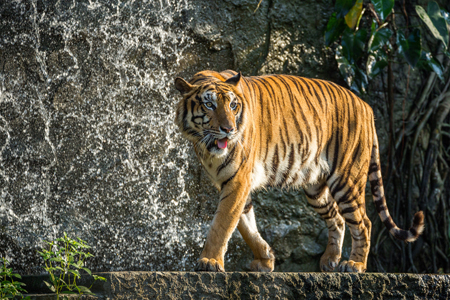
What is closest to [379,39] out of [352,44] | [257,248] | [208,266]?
[352,44]

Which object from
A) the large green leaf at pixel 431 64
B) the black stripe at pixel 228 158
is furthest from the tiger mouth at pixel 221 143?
the large green leaf at pixel 431 64

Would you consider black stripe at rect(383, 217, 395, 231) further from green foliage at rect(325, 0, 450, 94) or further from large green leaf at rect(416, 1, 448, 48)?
large green leaf at rect(416, 1, 448, 48)

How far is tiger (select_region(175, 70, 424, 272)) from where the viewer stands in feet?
8.32

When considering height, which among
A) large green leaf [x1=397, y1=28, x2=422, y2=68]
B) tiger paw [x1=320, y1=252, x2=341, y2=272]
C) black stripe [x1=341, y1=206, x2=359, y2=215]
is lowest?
tiger paw [x1=320, y1=252, x2=341, y2=272]

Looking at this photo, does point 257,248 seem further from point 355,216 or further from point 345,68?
point 345,68

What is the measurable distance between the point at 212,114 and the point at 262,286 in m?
0.86

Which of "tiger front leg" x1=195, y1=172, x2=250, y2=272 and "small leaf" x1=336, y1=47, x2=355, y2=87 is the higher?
"small leaf" x1=336, y1=47, x2=355, y2=87

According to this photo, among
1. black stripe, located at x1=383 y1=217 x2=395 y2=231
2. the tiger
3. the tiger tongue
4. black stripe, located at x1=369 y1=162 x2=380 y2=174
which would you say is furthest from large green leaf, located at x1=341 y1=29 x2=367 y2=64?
the tiger tongue

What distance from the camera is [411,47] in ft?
14.8

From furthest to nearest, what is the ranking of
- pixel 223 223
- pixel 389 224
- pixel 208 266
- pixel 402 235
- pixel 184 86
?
pixel 389 224 < pixel 402 235 < pixel 184 86 < pixel 223 223 < pixel 208 266

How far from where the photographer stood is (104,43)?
436 centimetres

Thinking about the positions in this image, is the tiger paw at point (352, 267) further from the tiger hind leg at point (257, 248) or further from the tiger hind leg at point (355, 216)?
the tiger hind leg at point (257, 248)

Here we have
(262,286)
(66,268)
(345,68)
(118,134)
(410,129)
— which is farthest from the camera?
(410,129)

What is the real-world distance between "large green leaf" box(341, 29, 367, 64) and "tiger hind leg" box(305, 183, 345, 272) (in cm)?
158
